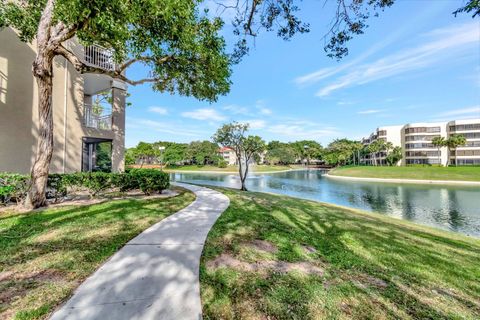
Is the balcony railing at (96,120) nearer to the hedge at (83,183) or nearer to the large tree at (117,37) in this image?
the large tree at (117,37)

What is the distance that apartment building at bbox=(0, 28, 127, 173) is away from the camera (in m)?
8.24

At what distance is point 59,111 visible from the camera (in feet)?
31.3

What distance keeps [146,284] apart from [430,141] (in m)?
80.5

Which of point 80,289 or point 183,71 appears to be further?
point 183,71

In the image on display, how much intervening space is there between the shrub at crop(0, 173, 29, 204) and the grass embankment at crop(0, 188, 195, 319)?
4.07ft

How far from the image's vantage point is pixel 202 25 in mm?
7035

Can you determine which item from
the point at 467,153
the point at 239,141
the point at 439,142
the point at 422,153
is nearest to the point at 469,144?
the point at 467,153

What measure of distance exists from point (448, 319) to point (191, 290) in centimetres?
308

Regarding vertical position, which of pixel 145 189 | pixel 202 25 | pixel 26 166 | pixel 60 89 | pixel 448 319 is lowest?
pixel 448 319

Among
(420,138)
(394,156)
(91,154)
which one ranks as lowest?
(91,154)

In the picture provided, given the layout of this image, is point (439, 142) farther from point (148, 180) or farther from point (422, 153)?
point (148, 180)

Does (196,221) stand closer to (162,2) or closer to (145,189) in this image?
(145,189)

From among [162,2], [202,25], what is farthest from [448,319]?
[202,25]

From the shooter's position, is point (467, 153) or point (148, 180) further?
point (467, 153)
